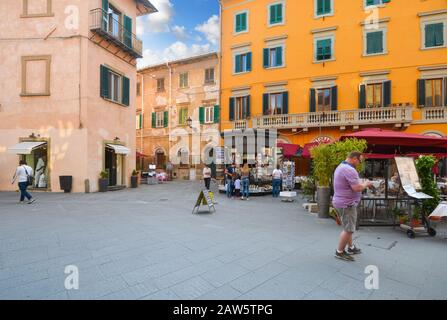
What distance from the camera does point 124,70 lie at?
17.8m

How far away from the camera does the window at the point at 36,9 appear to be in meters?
14.6

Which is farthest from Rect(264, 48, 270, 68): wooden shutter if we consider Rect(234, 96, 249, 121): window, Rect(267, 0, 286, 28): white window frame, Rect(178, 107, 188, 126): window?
Rect(178, 107, 188, 126): window

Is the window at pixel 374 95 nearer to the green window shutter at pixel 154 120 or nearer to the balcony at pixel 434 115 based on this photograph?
the balcony at pixel 434 115

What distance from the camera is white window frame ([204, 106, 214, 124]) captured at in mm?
24758

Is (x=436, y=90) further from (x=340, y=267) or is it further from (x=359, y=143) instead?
(x=340, y=267)

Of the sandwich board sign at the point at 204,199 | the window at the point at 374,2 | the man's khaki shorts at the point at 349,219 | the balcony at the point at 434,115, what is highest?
the window at the point at 374,2

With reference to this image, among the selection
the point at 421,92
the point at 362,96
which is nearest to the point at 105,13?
the point at 362,96

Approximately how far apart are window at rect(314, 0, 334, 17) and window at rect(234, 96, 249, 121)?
801 centimetres

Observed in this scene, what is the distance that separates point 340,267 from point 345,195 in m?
1.15

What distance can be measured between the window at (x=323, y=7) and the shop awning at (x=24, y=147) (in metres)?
20.2

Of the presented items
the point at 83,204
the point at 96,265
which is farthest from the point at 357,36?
the point at 96,265

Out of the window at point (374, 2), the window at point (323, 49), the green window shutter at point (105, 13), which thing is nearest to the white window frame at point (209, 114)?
the window at point (323, 49)

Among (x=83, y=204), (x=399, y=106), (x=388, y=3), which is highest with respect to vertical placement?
(x=388, y=3)

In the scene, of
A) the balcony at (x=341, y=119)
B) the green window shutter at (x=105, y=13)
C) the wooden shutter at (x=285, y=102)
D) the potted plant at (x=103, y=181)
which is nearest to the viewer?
the potted plant at (x=103, y=181)
